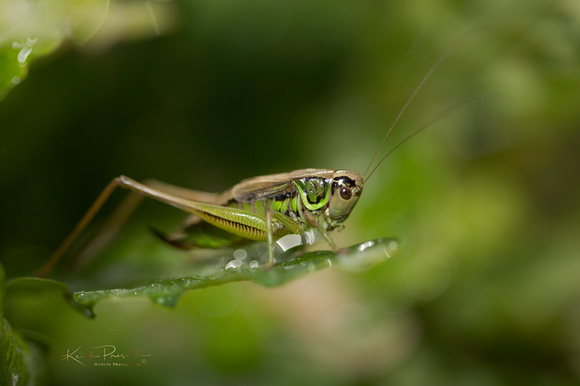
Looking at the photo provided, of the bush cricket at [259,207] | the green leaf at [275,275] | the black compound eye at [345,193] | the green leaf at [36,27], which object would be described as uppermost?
the green leaf at [36,27]

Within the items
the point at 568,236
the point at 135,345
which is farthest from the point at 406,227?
the point at 135,345

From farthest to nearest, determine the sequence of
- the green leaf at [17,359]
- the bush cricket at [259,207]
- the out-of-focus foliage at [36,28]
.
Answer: the bush cricket at [259,207] < the out-of-focus foliage at [36,28] < the green leaf at [17,359]

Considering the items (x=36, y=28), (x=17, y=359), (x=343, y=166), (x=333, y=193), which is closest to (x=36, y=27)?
(x=36, y=28)

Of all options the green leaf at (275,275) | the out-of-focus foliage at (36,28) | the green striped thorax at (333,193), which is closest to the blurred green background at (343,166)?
the out-of-focus foliage at (36,28)

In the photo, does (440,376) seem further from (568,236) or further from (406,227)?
(568,236)

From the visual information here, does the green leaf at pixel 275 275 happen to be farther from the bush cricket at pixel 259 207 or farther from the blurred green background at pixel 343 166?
the blurred green background at pixel 343 166

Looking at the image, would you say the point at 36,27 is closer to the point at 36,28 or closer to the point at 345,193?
the point at 36,28

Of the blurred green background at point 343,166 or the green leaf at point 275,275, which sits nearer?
the green leaf at point 275,275
